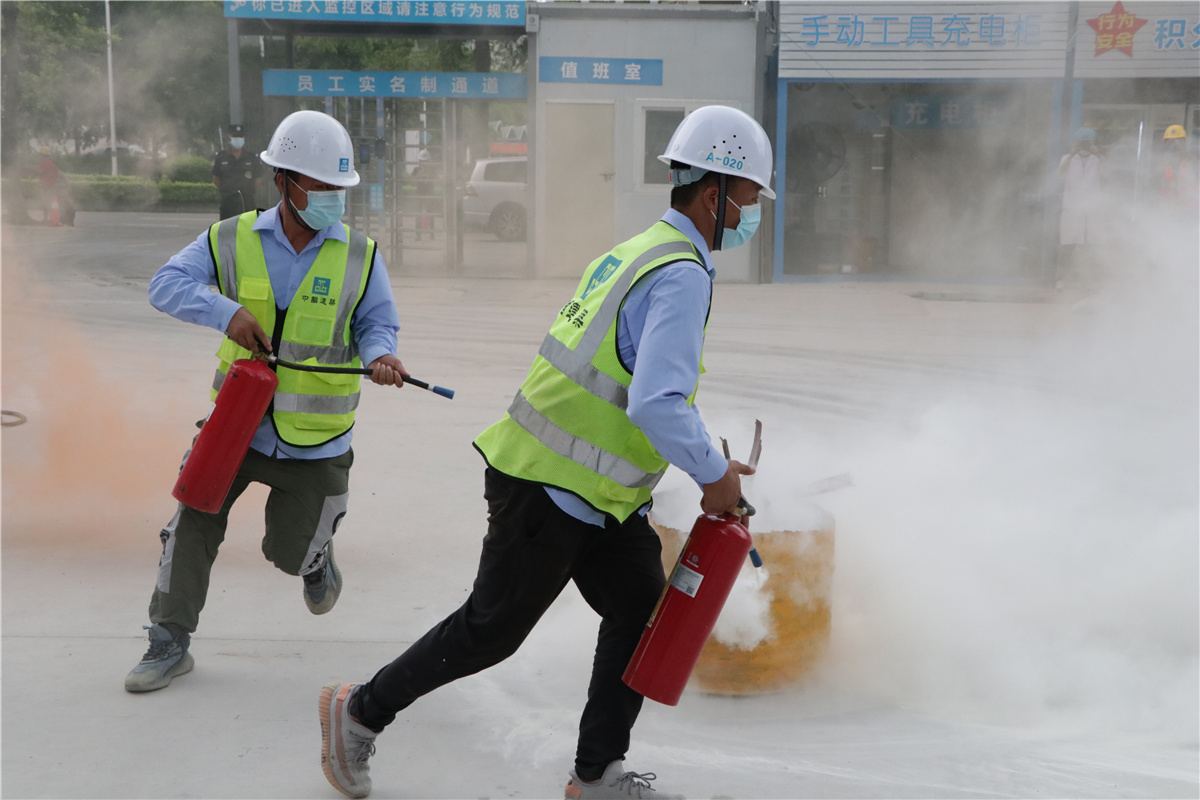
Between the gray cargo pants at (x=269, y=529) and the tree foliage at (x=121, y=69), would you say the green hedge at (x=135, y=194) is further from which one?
the gray cargo pants at (x=269, y=529)

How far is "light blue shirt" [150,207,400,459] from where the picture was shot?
3127mm

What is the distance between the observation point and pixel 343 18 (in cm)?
1422

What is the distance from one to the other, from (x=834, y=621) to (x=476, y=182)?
18203mm

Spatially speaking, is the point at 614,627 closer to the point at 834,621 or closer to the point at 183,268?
the point at 834,621

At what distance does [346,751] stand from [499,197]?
746 inches

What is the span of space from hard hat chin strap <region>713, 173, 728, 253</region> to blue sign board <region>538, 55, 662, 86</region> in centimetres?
1215

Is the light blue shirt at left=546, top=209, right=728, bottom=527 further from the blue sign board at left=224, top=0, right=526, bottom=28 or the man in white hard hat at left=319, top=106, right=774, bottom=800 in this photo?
the blue sign board at left=224, top=0, right=526, bottom=28

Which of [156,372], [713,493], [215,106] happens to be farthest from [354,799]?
[215,106]

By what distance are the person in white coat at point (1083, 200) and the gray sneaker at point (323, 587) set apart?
1002cm

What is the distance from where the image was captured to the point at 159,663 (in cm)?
318

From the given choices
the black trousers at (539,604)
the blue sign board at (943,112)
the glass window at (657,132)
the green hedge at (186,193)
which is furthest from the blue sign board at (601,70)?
the green hedge at (186,193)

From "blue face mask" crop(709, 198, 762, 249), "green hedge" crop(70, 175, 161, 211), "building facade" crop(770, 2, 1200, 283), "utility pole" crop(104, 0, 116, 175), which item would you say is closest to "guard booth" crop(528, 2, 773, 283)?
"building facade" crop(770, 2, 1200, 283)

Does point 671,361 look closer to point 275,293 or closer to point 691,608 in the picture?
point 691,608

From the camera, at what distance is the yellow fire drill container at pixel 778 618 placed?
10.4 feet
